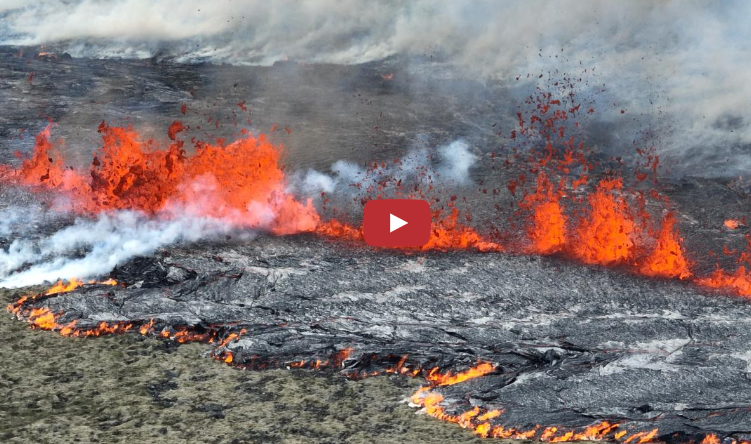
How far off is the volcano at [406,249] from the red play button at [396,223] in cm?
21

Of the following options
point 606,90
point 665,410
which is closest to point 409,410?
point 665,410

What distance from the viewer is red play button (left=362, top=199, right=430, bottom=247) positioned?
40.5 ft

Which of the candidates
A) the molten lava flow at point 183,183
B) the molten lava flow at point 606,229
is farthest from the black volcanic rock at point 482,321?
the molten lava flow at point 183,183

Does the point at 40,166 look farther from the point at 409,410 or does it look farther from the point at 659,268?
the point at 659,268

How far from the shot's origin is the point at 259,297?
1041 cm

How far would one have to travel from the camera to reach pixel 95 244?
39.5ft

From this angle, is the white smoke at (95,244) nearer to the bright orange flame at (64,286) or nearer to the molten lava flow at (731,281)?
the bright orange flame at (64,286)

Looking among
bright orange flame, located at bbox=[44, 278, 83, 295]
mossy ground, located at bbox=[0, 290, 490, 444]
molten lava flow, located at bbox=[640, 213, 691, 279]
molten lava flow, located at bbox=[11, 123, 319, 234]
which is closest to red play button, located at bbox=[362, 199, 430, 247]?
molten lava flow, located at bbox=[11, 123, 319, 234]

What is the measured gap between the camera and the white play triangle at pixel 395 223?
1319 cm

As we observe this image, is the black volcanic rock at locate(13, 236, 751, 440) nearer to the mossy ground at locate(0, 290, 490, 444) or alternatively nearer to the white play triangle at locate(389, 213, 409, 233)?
the mossy ground at locate(0, 290, 490, 444)

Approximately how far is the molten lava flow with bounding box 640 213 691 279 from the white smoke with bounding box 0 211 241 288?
20.4 ft

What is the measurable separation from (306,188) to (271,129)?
3.16m

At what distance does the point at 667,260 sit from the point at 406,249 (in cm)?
376

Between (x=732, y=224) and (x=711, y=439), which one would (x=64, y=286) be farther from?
(x=732, y=224)
